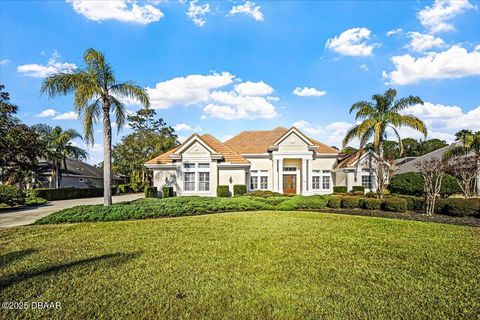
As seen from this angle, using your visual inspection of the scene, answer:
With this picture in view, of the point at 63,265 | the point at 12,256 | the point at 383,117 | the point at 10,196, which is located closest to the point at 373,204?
the point at 383,117

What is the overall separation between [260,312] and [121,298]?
209 centimetres

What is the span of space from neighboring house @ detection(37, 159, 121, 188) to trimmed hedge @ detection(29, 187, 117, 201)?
5.80 metres

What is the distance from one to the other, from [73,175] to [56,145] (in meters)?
6.81

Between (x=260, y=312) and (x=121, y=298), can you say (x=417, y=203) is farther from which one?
(x=121, y=298)

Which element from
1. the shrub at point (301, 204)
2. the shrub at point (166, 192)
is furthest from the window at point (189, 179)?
the shrub at point (301, 204)

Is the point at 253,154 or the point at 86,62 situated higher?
the point at 86,62

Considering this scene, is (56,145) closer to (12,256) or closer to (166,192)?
(166,192)

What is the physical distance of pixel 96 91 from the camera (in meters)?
14.4

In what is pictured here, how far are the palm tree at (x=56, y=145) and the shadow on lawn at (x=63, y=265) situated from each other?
31.1 m

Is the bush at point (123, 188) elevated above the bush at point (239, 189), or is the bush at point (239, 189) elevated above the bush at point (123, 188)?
the bush at point (239, 189)

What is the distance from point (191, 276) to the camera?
500 cm

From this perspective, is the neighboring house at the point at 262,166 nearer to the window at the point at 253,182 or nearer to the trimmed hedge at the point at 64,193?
the window at the point at 253,182

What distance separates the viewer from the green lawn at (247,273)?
3816 mm

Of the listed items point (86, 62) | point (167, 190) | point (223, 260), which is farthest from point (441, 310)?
point (167, 190)
